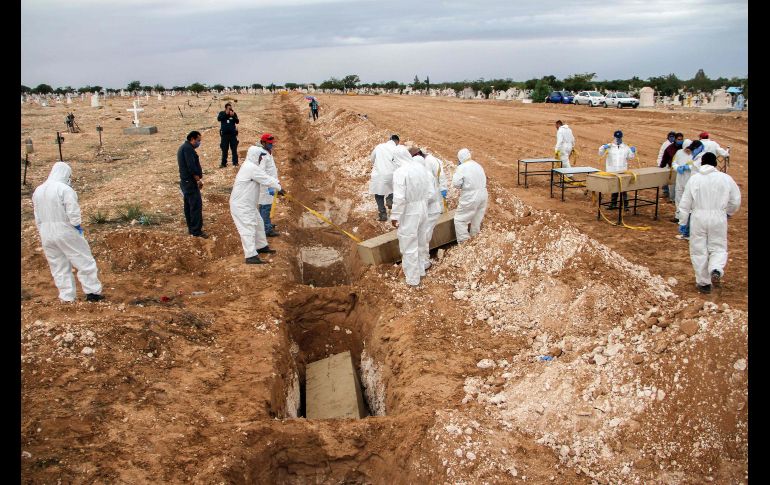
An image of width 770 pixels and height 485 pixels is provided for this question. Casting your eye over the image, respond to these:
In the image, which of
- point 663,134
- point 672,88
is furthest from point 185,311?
point 672,88

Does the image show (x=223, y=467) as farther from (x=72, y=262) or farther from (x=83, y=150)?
(x=83, y=150)

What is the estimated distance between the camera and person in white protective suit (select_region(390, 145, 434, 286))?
832 centimetres

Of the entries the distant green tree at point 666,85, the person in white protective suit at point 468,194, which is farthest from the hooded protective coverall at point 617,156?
the distant green tree at point 666,85

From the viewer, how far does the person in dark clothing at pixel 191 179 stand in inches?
385

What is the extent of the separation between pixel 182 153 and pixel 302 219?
4.52 metres

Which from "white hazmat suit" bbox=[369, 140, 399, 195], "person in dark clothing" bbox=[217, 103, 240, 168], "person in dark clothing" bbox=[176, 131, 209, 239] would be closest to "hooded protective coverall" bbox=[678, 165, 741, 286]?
"white hazmat suit" bbox=[369, 140, 399, 195]

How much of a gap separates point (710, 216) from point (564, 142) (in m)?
7.17

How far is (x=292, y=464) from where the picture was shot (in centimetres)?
579

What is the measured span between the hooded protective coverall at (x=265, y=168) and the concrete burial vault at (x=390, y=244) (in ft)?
6.92

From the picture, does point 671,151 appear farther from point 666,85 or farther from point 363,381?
point 666,85

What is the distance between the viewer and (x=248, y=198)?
949 centimetres

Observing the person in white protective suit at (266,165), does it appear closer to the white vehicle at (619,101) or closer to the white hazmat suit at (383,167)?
the white hazmat suit at (383,167)

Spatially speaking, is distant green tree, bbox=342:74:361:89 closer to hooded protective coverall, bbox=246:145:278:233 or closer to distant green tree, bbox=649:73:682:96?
distant green tree, bbox=649:73:682:96

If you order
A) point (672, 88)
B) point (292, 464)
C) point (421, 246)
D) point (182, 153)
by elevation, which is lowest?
point (292, 464)
